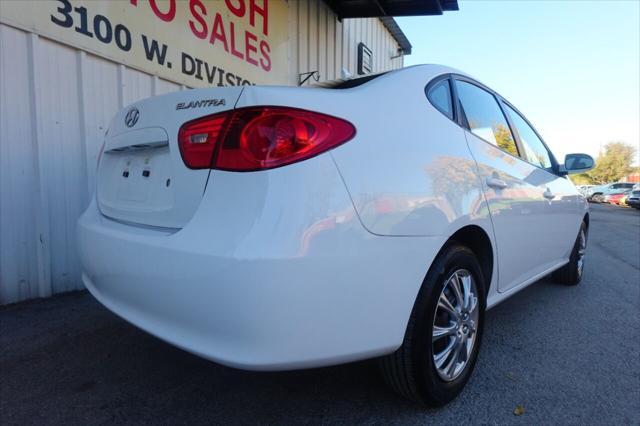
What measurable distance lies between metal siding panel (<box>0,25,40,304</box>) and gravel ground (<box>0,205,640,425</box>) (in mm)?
304

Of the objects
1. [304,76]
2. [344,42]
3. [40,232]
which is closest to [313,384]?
[40,232]

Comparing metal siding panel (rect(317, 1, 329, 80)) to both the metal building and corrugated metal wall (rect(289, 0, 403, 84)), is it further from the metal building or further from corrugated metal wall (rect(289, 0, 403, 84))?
the metal building

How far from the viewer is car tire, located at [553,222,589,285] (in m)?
3.92

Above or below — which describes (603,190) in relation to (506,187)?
below

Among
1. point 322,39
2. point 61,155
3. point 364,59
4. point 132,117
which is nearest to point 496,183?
point 132,117

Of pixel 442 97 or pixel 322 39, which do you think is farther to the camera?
pixel 322 39

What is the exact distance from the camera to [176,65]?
4.19 metres

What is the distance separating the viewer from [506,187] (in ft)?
7.33

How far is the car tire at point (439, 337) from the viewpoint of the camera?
1610 millimetres

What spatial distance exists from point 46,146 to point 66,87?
20.2 inches

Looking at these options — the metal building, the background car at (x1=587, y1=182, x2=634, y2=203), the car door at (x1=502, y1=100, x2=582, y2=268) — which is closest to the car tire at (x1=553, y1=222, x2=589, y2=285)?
the car door at (x1=502, y1=100, x2=582, y2=268)

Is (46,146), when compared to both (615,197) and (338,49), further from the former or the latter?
(615,197)

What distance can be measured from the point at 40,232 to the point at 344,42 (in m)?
6.15

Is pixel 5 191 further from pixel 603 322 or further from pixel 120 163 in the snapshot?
pixel 603 322
